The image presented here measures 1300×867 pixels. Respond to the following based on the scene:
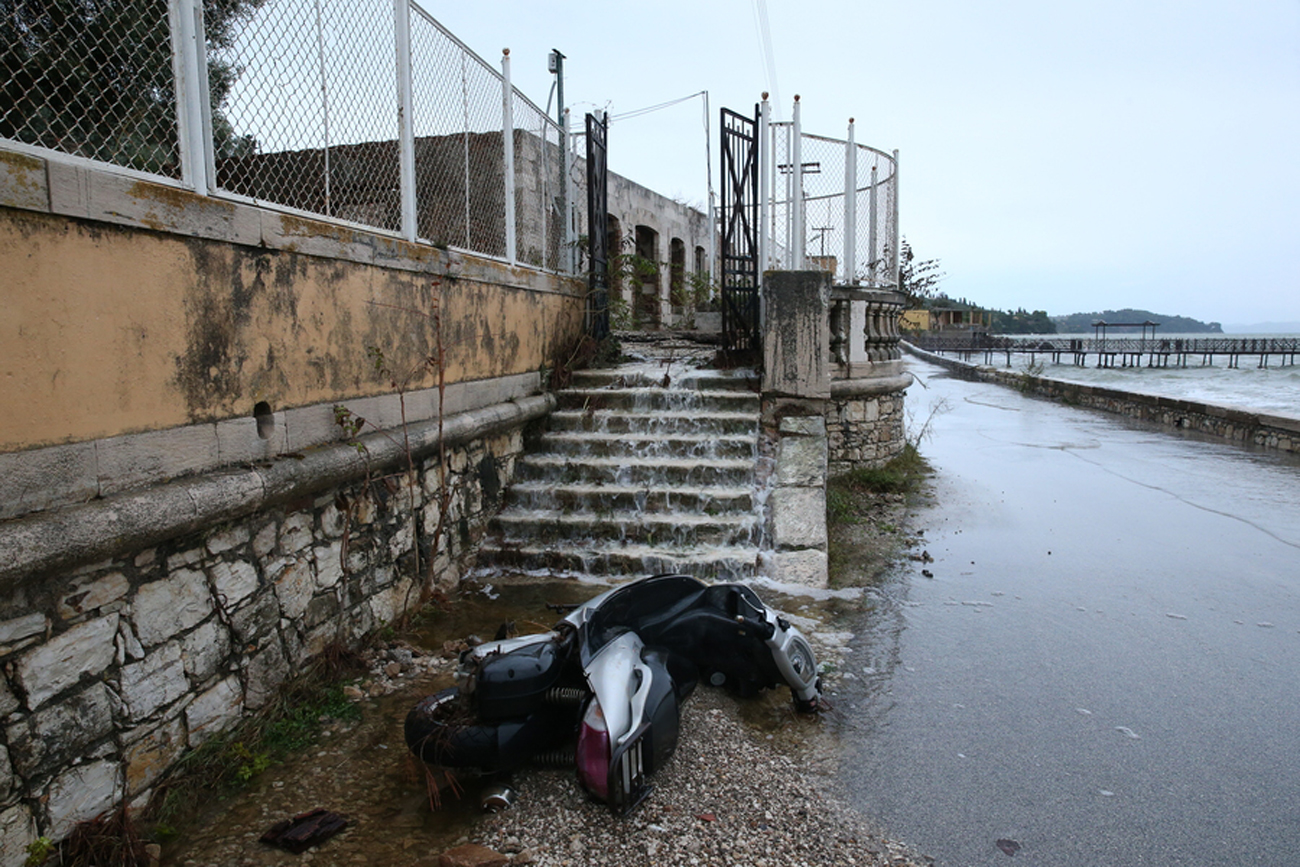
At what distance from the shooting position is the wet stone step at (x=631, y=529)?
6.07 m

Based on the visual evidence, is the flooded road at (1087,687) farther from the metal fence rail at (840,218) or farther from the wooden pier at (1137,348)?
the wooden pier at (1137,348)

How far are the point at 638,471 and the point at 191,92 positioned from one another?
14.3 ft

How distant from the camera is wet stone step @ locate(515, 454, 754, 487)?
22.0 ft

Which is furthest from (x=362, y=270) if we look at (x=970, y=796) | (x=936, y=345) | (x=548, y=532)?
(x=936, y=345)

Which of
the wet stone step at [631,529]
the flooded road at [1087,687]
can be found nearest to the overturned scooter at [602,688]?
the flooded road at [1087,687]

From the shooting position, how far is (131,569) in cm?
296

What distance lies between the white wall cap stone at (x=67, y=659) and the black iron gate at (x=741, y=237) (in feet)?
21.8

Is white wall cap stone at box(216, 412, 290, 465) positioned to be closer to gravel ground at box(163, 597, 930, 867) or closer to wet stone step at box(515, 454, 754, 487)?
gravel ground at box(163, 597, 930, 867)

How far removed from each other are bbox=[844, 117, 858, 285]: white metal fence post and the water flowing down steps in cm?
232

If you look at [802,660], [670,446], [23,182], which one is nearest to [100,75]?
[23,182]

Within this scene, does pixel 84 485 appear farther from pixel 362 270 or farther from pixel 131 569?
pixel 362 270

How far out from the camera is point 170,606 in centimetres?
314

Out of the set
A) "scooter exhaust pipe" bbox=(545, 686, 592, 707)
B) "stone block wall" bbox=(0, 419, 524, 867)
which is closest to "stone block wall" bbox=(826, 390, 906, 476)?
"stone block wall" bbox=(0, 419, 524, 867)

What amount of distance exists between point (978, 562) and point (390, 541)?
4791 mm
